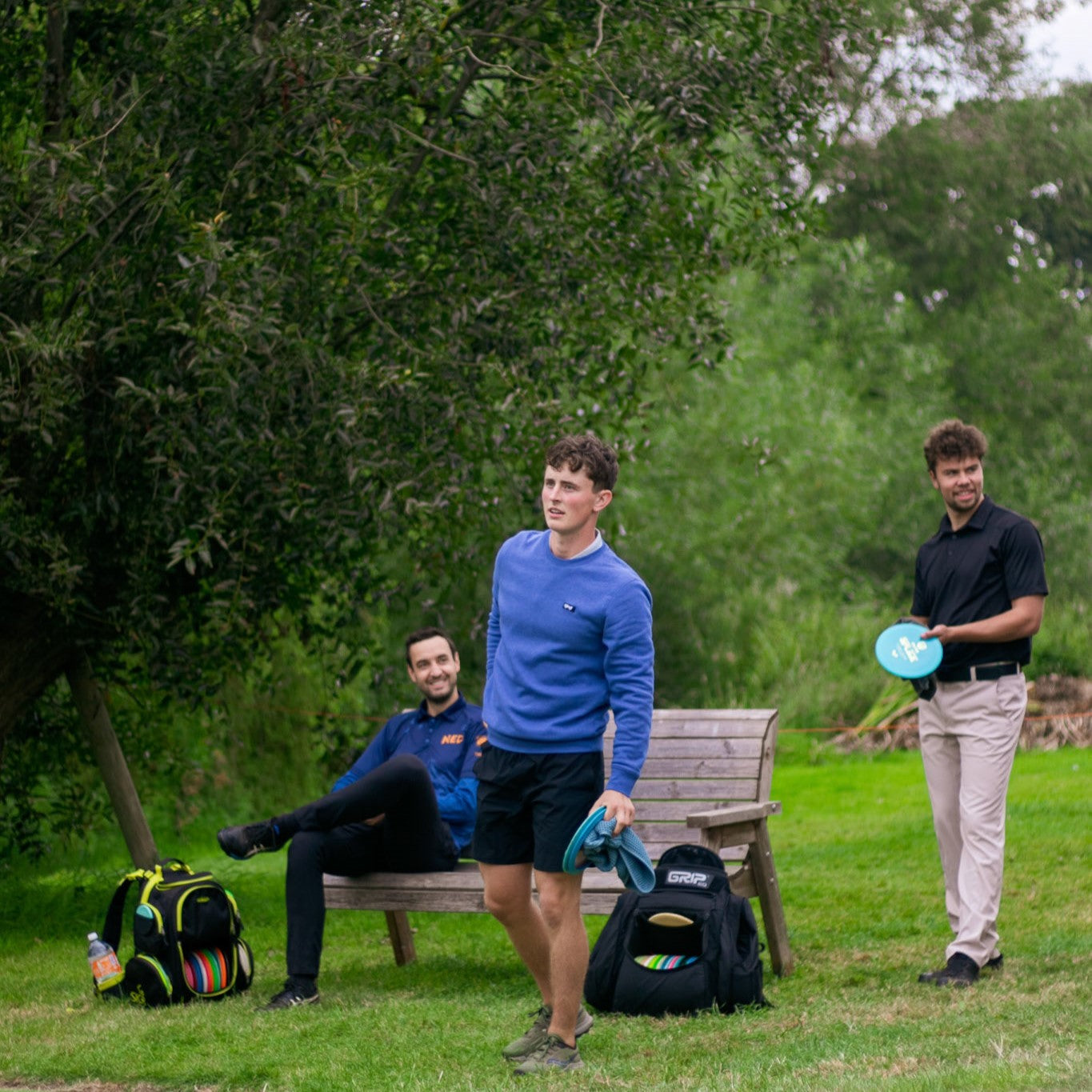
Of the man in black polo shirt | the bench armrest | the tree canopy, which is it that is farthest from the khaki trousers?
the tree canopy

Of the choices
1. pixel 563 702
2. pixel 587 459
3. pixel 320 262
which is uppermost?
pixel 320 262

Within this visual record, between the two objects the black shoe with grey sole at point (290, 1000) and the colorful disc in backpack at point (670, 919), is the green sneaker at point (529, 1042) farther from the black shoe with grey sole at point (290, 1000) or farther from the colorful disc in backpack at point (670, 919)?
the black shoe with grey sole at point (290, 1000)

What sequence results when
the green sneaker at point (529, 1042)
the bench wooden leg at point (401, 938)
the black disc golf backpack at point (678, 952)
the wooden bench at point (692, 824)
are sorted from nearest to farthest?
the green sneaker at point (529, 1042), the black disc golf backpack at point (678, 952), the wooden bench at point (692, 824), the bench wooden leg at point (401, 938)

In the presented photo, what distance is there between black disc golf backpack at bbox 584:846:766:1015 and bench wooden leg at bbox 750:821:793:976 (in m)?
0.55

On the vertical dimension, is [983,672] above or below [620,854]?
above

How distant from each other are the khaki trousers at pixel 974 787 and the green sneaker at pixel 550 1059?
1.77 meters

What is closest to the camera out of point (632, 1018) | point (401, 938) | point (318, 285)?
point (632, 1018)

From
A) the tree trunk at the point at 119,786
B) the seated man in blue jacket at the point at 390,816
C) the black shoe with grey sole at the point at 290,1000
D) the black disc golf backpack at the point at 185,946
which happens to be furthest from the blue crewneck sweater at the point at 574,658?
the tree trunk at the point at 119,786

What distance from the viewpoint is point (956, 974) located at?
5.79 metres

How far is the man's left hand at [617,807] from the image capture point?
4598 millimetres

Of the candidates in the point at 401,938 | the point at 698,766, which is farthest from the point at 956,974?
the point at 401,938

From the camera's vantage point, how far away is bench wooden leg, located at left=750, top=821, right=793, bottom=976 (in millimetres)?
6367

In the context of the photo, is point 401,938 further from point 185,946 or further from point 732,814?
point 732,814

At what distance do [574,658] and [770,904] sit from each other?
6.77 feet
